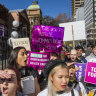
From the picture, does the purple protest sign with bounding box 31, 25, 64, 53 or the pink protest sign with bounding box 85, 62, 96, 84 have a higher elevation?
the purple protest sign with bounding box 31, 25, 64, 53

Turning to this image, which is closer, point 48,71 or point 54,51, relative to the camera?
point 48,71

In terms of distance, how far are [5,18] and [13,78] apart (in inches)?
929

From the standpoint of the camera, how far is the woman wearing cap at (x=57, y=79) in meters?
2.04

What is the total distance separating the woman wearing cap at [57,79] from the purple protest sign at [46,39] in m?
1.53

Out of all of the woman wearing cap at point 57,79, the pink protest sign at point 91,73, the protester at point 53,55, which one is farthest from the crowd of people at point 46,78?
the pink protest sign at point 91,73

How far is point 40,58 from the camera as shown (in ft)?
10.8

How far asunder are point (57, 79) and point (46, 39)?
1.78 metres

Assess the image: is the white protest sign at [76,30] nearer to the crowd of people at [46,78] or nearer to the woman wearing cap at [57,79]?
the crowd of people at [46,78]

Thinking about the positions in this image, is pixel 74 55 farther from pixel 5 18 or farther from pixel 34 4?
pixel 34 4

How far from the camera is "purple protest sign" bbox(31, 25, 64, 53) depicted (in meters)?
3.67

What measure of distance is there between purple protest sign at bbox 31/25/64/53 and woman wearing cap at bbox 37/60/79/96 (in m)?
1.53

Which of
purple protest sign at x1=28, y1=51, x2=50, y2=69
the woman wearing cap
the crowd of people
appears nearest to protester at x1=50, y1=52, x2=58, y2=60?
purple protest sign at x1=28, y1=51, x2=50, y2=69

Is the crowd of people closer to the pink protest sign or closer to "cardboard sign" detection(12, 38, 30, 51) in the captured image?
the pink protest sign

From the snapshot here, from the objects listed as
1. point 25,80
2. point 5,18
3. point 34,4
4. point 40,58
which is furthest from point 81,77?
point 34,4
